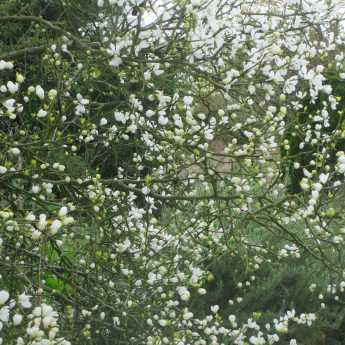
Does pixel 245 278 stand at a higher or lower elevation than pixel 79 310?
higher

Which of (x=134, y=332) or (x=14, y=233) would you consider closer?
(x=14, y=233)

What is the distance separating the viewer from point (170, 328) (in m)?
3.31

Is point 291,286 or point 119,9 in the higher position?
point 119,9

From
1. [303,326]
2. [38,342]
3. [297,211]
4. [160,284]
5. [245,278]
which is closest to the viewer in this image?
[38,342]

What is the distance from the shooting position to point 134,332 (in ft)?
10.3

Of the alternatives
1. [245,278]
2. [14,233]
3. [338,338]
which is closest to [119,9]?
[14,233]


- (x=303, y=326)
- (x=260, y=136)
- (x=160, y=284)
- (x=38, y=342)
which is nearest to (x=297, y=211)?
(x=260, y=136)

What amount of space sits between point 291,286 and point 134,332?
2324mm

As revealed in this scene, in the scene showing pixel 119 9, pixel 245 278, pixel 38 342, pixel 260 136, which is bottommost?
pixel 38 342

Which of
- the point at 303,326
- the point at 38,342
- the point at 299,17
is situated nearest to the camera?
the point at 38,342

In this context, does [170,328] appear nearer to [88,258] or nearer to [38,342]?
[88,258]

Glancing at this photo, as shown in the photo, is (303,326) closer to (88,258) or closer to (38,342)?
(88,258)

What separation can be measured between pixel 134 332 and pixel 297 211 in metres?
1.06

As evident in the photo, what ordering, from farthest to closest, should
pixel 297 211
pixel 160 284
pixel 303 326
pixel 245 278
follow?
pixel 245 278 → pixel 303 326 → pixel 160 284 → pixel 297 211
